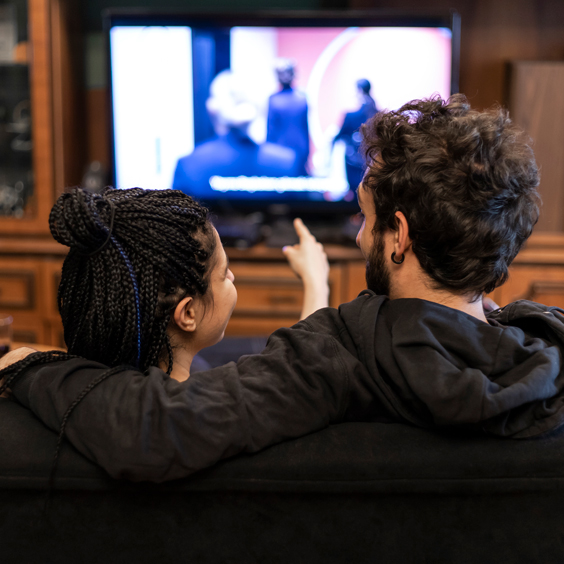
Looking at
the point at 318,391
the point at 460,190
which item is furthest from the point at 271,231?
the point at 318,391

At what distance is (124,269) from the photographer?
71cm

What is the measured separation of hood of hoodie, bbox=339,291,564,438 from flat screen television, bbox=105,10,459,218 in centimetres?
183

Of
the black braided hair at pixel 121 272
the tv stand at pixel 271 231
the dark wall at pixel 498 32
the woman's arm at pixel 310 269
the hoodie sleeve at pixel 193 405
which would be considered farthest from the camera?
the dark wall at pixel 498 32

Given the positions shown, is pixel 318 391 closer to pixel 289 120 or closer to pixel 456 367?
pixel 456 367

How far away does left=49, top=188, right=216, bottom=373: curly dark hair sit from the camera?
27.7 inches

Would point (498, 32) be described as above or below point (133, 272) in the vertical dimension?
above

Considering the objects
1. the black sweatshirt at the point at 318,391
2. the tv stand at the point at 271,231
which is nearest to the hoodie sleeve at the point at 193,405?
the black sweatshirt at the point at 318,391

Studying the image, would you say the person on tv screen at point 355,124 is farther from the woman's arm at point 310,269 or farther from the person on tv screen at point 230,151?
the woman's arm at point 310,269

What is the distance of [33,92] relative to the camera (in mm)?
2367

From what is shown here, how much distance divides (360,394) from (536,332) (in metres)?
0.30

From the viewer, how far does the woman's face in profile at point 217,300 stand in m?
0.85

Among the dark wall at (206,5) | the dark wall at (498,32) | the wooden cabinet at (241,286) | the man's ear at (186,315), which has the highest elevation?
the dark wall at (206,5)

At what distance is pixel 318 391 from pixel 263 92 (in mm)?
2032

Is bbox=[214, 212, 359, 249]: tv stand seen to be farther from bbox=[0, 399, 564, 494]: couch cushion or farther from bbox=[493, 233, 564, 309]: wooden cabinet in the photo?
bbox=[0, 399, 564, 494]: couch cushion
